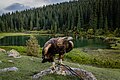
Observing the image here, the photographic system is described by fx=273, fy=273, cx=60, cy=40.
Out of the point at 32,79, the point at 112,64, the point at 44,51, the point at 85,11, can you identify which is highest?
the point at 85,11

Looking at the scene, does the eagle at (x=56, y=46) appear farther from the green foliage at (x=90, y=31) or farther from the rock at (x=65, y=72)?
the green foliage at (x=90, y=31)

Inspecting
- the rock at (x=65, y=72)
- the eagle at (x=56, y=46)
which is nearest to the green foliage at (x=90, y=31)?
the rock at (x=65, y=72)

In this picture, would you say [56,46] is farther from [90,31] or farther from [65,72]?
[90,31]

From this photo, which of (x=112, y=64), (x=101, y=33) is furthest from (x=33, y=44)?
(x=101, y=33)

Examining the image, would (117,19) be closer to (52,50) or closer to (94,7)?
(94,7)

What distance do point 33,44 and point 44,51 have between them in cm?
3404

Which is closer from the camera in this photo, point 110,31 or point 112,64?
point 112,64

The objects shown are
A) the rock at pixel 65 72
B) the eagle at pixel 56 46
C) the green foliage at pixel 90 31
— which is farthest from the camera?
the green foliage at pixel 90 31

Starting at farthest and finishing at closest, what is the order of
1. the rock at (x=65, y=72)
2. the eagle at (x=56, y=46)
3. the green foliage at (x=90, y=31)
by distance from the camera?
the green foliage at (x=90, y=31) < the rock at (x=65, y=72) < the eagle at (x=56, y=46)

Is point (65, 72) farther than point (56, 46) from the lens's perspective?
Yes

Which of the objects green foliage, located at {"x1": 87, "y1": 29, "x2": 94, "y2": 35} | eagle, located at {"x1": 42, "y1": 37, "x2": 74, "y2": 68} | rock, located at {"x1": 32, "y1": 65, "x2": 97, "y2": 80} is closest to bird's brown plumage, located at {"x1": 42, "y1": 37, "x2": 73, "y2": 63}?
eagle, located at {"x1": 42, "y1": 37, "x2": 74, "y2": 68}

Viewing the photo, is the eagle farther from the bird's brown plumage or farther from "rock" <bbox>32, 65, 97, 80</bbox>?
"rock" <bbox>32, 65, 97, 80</bbox>

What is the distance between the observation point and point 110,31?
132 meters

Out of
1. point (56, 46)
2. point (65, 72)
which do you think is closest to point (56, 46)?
point (56, 46)
